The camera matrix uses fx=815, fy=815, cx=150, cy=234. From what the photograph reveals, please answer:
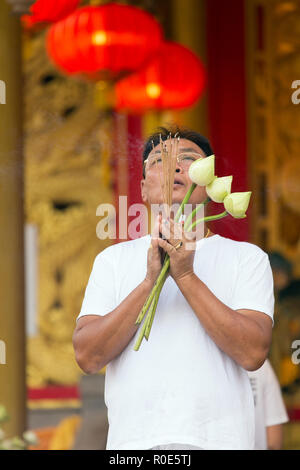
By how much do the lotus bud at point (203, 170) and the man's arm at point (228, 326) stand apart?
5.6 inches

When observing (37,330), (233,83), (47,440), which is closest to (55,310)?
(37,330)

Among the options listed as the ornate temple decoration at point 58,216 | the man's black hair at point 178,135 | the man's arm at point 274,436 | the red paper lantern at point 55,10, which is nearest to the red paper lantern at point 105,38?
the red paper lantern at point 55,10

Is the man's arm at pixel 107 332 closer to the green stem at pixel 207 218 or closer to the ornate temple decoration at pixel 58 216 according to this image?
the green stem at pixel 207 218

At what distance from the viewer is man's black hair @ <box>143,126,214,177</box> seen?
1.37 metres

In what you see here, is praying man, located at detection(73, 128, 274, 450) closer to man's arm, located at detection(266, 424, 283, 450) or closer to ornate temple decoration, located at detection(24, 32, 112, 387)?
man's arm, located at detection(266, 424, 283, 450)

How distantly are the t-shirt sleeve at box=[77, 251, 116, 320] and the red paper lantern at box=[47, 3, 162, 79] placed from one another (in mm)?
2368

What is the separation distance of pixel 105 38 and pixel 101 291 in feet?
7.96

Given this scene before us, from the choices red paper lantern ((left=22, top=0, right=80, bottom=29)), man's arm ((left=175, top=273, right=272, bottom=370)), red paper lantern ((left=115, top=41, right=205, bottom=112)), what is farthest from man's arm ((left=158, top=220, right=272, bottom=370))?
red paper lantern ((left=115, top=41, right=205, bottom=112))

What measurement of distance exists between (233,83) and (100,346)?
320cm

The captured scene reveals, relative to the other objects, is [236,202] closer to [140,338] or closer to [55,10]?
[140,338]

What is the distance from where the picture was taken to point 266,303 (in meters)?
1.27

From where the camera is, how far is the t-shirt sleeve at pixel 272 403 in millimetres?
2215

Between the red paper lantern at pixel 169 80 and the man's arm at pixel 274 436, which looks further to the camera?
the red paper lantern at pixel 169 80

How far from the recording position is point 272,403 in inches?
88.4
